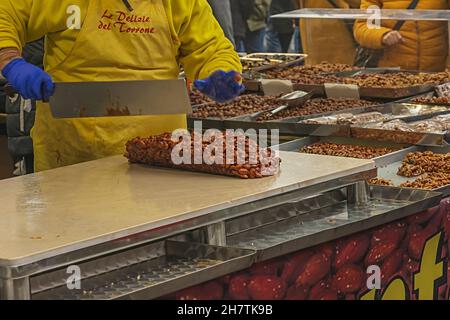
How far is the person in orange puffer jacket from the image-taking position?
6.27 meters

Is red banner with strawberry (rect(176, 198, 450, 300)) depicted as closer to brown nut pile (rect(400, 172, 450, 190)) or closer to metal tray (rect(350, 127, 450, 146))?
brown nut pile (rect(400, 172, 450, 190))

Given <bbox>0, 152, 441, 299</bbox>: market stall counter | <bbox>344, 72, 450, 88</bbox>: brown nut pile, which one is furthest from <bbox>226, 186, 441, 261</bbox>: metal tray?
<bbox>344, 72, 450, 88</bbox>: brown nut pile

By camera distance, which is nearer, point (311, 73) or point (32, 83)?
point (32, 83)

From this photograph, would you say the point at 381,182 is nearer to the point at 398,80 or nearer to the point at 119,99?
the point at 119,99

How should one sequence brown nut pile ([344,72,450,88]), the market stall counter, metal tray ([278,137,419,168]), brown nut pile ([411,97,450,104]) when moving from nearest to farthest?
the market stall counter < metal tray ([278,137,419,168]) < brown nut pile ([411,97,450,104]) < brown nut pile ([344,72,450,88])

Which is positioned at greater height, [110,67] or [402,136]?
[110,67]

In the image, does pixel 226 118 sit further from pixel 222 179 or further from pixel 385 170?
pixel 222 179

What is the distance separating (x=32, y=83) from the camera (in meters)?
3.59

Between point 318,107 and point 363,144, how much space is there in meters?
0.62

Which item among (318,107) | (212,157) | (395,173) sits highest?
(212,157)

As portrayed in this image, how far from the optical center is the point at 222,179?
11.1ft

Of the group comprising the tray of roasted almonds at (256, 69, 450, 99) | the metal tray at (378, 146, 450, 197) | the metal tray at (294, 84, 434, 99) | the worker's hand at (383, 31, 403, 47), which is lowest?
the metal tray at (378, 146, 450, 197)

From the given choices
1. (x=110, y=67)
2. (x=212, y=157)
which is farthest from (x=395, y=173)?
(x=110, y=67)

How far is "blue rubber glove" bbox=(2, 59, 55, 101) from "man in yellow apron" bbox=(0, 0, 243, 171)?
0.11 m
